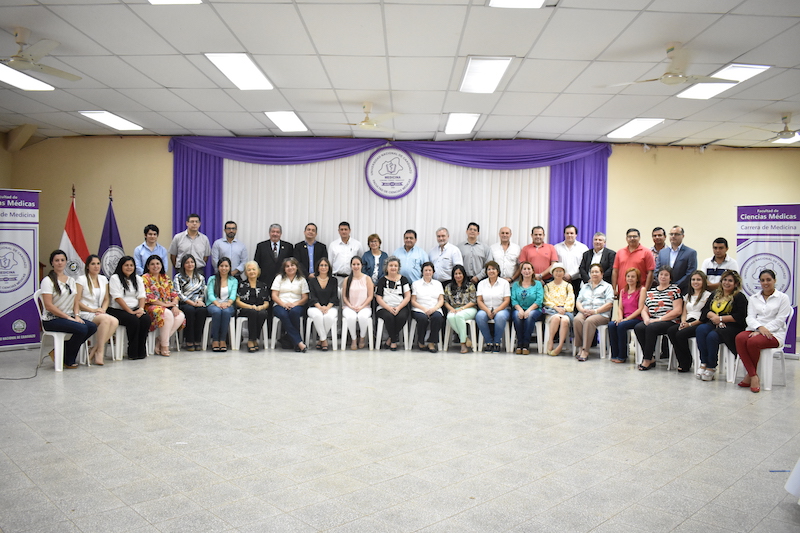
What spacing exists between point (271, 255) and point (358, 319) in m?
1.72

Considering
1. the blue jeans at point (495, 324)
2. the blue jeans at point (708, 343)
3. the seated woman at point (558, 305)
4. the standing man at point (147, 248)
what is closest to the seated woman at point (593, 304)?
the seated woman at point (558, 305)

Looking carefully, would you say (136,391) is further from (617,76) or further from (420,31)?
(617,76)

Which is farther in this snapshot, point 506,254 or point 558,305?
point 506,254

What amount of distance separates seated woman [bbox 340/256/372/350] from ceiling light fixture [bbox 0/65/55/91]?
4082 mm

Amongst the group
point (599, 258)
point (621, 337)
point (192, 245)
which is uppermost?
point (192, 245)

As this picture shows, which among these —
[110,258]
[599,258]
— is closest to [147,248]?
[110,258]

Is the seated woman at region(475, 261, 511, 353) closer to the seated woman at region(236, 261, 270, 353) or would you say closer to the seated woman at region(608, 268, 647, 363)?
the seated woman at region(608, 268, 647, 363)

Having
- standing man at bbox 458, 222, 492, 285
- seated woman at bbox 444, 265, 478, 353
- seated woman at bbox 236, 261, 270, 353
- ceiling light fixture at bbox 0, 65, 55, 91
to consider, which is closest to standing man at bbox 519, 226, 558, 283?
standing man at bbox 458, 222, 492, 285

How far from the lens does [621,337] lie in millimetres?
6320

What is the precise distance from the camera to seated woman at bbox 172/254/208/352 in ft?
22.1

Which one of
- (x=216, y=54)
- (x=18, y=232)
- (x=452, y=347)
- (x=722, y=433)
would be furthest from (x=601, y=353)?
(x=18, y=232)

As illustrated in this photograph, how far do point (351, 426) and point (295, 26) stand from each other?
129 inches

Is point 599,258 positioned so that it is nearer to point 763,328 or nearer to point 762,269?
point 762,269

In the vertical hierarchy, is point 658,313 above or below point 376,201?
below
